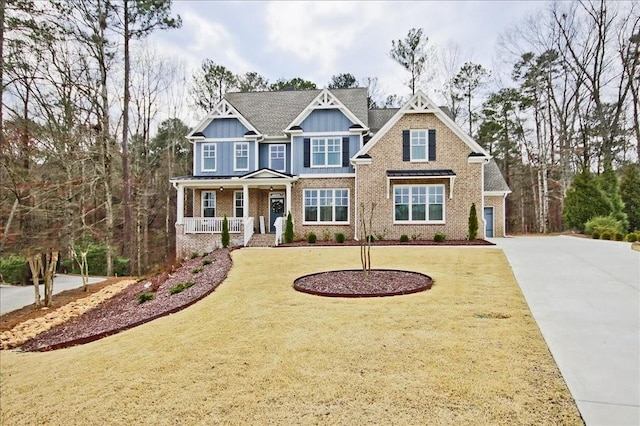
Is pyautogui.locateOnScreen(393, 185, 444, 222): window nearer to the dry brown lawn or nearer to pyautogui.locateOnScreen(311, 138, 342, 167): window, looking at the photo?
pyautogui.locateOnScreen(311, 138, 342, 167): window

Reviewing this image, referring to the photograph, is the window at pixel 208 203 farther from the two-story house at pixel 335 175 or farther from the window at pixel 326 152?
Result: the window at pixel 326 152

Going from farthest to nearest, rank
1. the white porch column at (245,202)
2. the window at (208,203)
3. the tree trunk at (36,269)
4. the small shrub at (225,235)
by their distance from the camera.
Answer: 1. the window at (208,203)
2. the white porch column at (245,202)
3. the small shrub at (225,235)
4. the tree trunk at (36,269)

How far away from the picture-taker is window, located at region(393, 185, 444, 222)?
18622 millimetres

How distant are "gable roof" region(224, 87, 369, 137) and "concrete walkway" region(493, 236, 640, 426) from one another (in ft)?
43.4

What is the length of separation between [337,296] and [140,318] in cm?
443

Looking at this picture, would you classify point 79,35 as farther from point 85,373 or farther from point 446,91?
Answer: point 446,91

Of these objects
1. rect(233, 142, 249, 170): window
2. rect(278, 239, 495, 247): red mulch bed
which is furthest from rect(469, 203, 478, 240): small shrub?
rect(233, 142, 249, 170): window

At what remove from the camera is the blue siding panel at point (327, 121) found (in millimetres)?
Result: 20000

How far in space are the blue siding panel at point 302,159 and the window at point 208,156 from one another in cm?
456

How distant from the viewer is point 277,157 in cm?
2083

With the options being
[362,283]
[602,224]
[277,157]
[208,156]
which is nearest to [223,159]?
[208,156]

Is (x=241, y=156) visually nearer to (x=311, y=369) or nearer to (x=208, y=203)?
(x=208, y=203)

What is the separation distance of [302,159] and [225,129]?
472cm

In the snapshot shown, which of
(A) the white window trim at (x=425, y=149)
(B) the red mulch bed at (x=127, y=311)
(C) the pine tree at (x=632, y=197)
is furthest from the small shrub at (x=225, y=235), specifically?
(C) the pine tree at (x=632, y=197)
